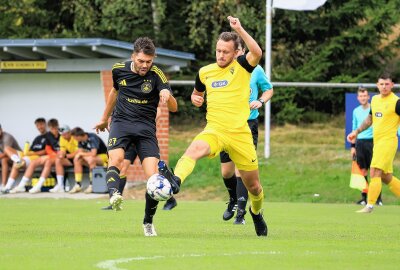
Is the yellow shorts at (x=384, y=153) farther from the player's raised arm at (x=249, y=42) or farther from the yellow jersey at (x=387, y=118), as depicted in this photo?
the player's raised arm at (x=249, y=42)

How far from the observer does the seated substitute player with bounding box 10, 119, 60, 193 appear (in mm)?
24062

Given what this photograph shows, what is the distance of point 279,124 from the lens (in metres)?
29.2

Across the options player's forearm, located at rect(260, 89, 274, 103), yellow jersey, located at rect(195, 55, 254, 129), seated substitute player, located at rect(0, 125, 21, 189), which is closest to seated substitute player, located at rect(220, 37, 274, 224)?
player's forearm, located at rect(260, 89, 274, 103)

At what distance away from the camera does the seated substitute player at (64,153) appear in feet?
78.5

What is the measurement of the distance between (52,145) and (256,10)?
9550mm

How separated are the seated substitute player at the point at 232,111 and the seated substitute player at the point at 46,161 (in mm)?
13482

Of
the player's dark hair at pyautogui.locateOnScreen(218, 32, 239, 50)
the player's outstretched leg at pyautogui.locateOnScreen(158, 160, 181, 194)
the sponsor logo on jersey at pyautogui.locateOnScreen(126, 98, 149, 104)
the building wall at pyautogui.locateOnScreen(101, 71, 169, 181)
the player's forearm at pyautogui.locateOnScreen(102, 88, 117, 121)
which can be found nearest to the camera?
the player's outstretched leg at pyautogui.locateOnScreen(158, 160, 181, 194)

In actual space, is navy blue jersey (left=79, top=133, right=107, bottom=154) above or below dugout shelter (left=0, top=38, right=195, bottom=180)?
below

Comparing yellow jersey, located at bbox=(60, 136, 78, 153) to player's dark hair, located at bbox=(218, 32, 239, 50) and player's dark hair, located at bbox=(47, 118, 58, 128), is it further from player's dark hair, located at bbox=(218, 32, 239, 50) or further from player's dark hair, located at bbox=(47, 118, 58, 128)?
player's dark hair, located at bbox=(218, 32, 239, 50)

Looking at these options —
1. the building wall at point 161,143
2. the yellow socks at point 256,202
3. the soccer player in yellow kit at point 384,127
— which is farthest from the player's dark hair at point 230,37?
the building wall at point 161,143

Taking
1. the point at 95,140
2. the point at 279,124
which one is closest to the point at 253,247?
the point at 95,140

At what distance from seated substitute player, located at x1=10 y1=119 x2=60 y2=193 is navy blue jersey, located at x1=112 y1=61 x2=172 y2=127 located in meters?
13.2

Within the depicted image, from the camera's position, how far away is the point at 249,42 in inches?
407

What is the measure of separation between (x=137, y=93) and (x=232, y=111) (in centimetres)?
108
